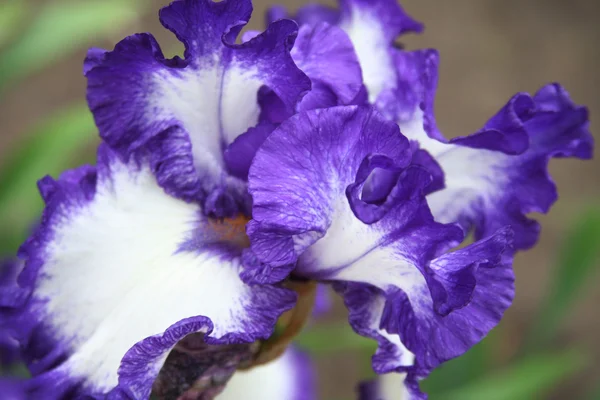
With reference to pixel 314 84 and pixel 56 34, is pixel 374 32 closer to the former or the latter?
pixel 314 84

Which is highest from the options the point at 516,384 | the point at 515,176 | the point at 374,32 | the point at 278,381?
the point at 374,32

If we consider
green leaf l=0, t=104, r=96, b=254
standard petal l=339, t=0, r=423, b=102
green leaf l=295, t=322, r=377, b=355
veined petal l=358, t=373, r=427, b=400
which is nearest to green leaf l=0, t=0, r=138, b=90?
green leaf l=0, t=104, r=96, b=254


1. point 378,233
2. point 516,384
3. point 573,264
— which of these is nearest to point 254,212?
point 378,233

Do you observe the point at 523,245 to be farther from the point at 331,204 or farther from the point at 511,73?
the point at 511,73

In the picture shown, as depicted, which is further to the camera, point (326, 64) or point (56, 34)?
Answer: point (56, 34)

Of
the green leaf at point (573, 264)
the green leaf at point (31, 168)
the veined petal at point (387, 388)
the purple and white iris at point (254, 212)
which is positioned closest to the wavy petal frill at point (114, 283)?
the purple and white iris at point (254, 212)

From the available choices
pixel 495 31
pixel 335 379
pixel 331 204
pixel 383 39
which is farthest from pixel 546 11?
pixel 331 204

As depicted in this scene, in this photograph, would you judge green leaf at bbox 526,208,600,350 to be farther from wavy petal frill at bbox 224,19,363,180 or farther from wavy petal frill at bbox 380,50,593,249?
wavy petal frill at bbox 224,19,363,180
